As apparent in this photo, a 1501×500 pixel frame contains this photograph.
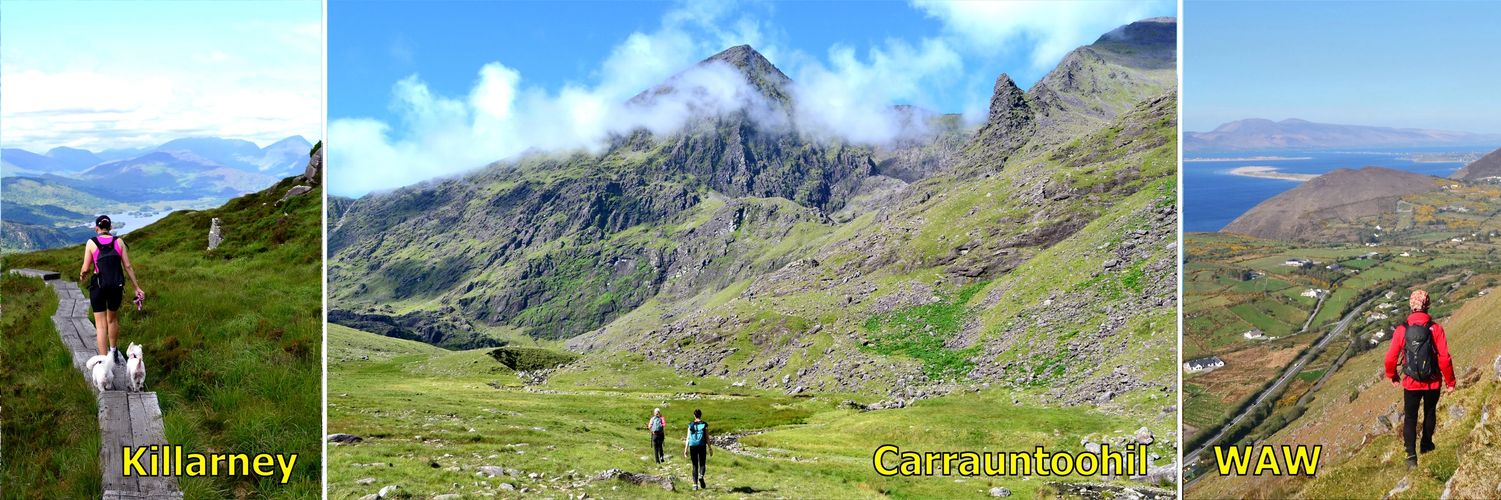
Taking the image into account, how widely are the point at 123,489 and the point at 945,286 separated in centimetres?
2476

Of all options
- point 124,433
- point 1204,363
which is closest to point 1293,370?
point 1204,363

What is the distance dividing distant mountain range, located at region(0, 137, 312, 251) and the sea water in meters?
34.5

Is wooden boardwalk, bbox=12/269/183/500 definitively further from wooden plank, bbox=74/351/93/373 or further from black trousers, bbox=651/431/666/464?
black trousers, bbox=651/431/666/464

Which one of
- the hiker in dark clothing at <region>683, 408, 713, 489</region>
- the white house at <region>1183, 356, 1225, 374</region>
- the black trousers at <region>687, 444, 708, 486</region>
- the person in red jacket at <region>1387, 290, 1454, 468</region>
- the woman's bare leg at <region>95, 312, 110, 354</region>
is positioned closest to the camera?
the person in red jacket at <region>1387, 290, 1454, 468</region>

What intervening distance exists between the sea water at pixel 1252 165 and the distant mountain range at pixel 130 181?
3447 centimetres

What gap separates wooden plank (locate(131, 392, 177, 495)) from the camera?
26.9ft

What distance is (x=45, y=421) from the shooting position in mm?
10383

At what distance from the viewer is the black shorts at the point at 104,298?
10.6 meters

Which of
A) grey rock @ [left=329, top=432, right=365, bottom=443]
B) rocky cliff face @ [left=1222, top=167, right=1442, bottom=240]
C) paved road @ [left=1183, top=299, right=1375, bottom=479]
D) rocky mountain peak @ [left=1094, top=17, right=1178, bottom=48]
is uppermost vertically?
rocky mountain peak @ [left=1094, top=17, right=1178, bottom=48]

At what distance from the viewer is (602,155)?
4312 centimetres

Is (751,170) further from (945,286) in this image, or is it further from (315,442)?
(315,442)

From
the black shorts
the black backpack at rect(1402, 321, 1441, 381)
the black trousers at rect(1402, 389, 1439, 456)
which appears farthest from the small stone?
the black shorts

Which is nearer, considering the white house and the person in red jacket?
the person in red jacket

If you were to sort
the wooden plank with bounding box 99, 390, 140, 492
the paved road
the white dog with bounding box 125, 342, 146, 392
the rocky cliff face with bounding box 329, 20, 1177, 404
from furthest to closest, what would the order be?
the rocky cliff face with bounding box 329, 20, 1177, 404 → the paved road → the white dog with bounding box 125, 342, 146, 392 → the wooden plank with bounding box 99, 390, 140, 492
